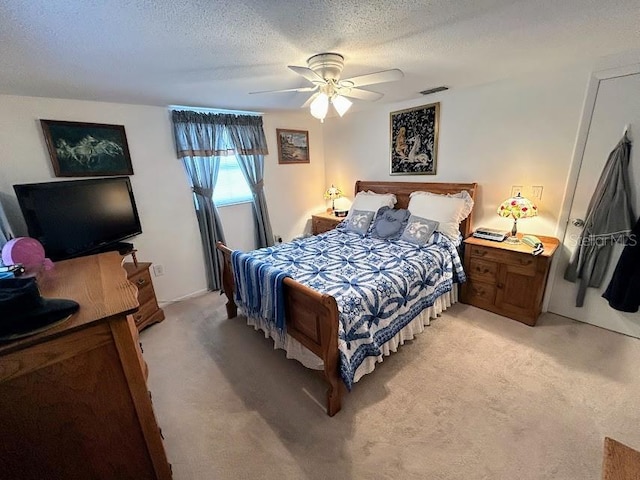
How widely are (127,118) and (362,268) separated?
274cm

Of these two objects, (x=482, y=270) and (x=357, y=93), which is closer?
(x=357, y=93)

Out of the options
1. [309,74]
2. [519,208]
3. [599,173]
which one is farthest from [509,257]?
[309,74]

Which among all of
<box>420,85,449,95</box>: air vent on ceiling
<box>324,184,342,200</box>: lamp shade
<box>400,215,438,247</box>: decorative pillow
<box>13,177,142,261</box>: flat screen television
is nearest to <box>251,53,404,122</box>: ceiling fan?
<box>420,85,449,95</box>: air vent on ceiling

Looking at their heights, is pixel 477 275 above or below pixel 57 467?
below

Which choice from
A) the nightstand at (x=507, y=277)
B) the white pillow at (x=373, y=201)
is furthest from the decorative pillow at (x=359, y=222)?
the nightstand at (x=507, y=277)

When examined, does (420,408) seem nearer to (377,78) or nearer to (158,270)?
(377,78)

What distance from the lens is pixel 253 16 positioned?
1249 mm

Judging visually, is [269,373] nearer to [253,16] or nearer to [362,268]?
[362,268]

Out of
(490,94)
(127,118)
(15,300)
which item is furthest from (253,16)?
(490,94)

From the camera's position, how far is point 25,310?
31.7 inches

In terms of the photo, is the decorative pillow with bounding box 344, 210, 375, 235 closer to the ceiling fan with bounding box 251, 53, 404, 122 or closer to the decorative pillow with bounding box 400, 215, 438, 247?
the decorative pillow with bounding box 400, 215, 438, 247

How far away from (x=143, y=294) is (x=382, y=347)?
7.40 ft

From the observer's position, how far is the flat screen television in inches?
81.9

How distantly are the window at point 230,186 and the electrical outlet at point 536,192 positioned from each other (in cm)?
320
